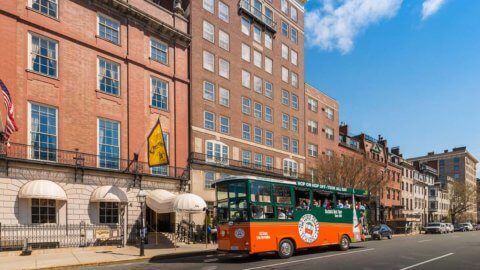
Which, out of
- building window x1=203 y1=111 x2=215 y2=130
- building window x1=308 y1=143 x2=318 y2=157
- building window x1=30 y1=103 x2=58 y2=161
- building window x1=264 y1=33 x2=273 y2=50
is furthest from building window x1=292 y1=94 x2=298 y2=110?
building window x1=30 y1=103 x2=58 y2=161

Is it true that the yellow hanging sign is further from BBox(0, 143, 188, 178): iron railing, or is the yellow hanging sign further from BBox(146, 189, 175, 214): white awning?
BBox(146, 189, 175, 214): white awning

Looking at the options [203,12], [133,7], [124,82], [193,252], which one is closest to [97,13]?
[133,7]

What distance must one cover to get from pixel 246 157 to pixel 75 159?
1938 centimetres

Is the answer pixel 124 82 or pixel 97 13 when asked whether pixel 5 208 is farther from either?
pixel 97 13

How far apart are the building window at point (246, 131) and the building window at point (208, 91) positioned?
5.27m

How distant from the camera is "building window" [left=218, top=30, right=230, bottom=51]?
1620 inches

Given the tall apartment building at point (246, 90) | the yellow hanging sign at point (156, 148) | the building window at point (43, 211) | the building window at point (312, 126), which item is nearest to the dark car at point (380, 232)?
the tall apartment building at point (246, 90)

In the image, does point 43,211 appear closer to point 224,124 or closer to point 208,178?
point 208,178

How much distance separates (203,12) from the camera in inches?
1548

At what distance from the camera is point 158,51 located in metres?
33.6

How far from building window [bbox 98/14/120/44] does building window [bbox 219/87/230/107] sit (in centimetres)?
1231

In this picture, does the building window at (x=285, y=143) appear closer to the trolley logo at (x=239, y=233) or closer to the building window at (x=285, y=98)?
the building window at (x=285, y=98)

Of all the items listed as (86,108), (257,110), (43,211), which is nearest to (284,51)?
(257,110)

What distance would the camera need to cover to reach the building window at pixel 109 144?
28156 mm
